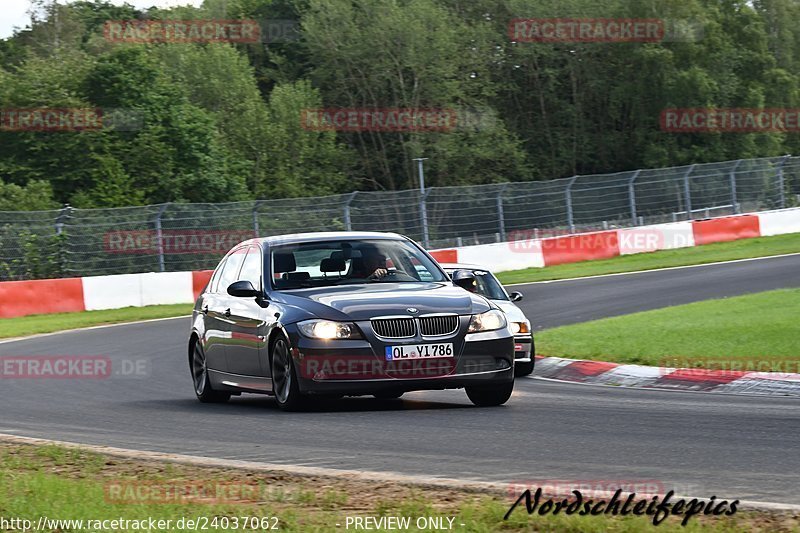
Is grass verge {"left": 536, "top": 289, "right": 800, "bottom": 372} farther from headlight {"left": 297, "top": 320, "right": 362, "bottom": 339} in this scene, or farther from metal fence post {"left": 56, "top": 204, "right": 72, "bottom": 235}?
metal fence post {"left": 56, "top": 204, "right": 72, "bottom": 235}

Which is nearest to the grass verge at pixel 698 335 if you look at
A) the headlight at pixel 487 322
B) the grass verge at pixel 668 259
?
the headlight at pixel 487 322

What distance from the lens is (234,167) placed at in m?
59.2

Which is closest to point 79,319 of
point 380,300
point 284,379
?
point 284,379

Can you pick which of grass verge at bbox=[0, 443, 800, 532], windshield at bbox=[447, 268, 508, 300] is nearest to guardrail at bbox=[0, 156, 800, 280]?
windshield at bbox=[447, 268, 508, 300]

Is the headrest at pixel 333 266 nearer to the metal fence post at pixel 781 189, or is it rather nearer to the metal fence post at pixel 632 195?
the metal fence post at pixel 632 195

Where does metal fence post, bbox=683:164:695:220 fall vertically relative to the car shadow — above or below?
above

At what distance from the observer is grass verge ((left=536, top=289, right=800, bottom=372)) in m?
13.4

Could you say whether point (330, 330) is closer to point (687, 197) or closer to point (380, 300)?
point (380, 300)

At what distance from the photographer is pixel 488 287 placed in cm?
1569

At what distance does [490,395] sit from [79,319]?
1732cm

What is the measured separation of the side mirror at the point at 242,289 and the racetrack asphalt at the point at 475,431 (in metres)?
0.97

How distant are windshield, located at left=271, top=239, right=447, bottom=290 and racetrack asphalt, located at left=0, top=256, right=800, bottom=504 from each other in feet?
3.46

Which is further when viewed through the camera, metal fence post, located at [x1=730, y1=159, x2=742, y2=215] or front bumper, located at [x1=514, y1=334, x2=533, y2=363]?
metal fence post, located at [x1=730, y1=159, x2=742, y2=215]

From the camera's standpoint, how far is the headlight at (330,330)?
10266mm
